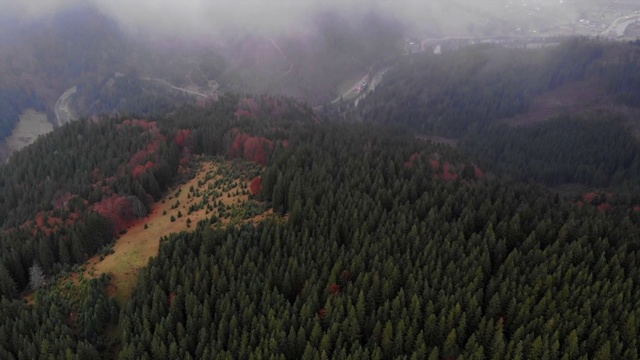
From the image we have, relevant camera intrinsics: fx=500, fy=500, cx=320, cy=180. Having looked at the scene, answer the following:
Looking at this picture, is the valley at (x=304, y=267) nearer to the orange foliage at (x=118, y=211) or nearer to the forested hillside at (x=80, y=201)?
→ the orange foliage at (x=118, y=211)

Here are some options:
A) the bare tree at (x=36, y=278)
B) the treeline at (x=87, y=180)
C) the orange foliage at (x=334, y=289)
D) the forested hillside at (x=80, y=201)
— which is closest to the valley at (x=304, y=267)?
the orange foliage at (x=334, y=289)

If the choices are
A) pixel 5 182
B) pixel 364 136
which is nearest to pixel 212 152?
pixel 364 136

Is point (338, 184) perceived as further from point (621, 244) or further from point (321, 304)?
point (621, 244)

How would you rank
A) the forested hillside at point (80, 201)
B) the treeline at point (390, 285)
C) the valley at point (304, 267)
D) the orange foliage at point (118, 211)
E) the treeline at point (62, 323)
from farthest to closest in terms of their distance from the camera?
the orange foliage at point (118, 211)
the forested hillside at point (80, 201)
the treeline at point (62, 323)
the valley at point (304, 267)
the treeline at point (390, 285)

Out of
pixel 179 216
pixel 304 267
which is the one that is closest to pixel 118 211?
pixel 179 216

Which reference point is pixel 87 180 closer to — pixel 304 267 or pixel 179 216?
pixel 179 216

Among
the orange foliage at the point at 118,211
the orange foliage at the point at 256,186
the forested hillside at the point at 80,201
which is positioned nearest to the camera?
the forested hillside at the point at 80,201
